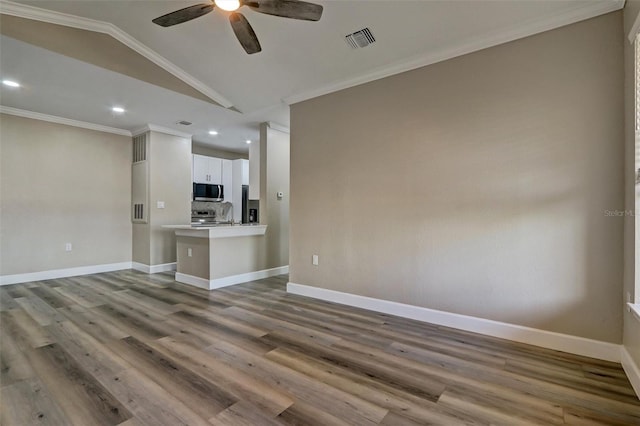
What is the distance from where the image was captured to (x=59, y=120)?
196 inches

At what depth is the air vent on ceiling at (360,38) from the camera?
8.97ft

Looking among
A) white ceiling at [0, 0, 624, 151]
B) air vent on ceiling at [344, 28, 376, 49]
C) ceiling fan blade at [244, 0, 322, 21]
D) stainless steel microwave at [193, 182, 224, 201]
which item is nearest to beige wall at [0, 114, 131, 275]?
white ceiling at [0, 0, 624, 151]

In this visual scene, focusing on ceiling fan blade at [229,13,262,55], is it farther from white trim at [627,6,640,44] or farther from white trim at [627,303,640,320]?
white trim at [627,303,640,320]

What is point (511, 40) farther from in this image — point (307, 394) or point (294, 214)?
point (307, 394)

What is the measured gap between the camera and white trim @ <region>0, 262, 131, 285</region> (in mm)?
4589

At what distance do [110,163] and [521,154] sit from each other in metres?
6.62

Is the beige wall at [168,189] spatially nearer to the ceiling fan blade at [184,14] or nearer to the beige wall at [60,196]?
the beige wall at [60,196]

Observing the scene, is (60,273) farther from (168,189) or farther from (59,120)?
(59,120)

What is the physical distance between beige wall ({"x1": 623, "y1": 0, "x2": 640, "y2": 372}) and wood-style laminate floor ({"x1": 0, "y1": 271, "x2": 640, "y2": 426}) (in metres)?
0.32

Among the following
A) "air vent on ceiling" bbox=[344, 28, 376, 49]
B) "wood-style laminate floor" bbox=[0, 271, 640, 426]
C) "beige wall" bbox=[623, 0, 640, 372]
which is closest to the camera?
"wood-style laminate floor" bbox=[0, 271, 640, 426]

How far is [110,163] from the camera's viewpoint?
18.5ft

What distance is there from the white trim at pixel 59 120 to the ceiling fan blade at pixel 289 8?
4.85 meters

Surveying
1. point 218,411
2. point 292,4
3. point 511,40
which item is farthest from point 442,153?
point 218,411

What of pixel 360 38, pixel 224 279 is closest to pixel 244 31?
pixel 360 38
